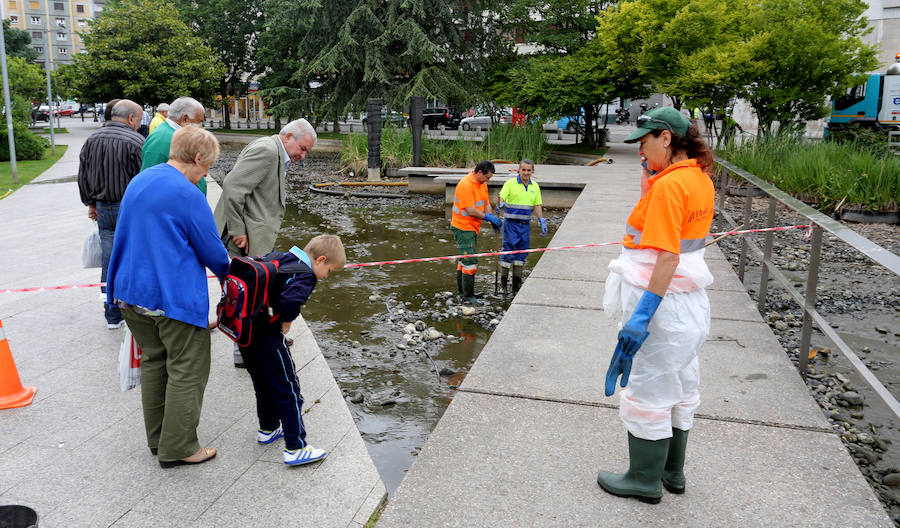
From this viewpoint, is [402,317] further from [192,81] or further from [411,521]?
[192,81]

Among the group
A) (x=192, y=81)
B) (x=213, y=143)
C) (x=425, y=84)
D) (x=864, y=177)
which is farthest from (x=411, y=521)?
(x=192, y=81)

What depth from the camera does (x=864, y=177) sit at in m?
11.9

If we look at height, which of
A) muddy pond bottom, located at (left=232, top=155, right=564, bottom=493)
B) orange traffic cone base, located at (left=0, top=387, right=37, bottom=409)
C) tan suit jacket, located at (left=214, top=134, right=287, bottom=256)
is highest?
tan suit jacket, located at (left=214, top=134, right=287, bottom=256)

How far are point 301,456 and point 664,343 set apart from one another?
6.09ft

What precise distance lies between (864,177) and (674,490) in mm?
10957

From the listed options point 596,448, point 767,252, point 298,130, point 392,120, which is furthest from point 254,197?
point 392,120

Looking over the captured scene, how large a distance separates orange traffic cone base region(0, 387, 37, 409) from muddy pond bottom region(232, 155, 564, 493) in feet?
6.06

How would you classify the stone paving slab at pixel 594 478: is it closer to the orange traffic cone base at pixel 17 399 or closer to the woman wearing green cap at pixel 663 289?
the woman wearing green cap at pixel 663 289

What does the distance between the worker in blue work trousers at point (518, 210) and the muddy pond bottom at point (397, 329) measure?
0.49 m

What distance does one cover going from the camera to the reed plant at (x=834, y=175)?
11.7m

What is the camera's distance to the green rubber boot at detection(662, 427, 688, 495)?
3.00 m

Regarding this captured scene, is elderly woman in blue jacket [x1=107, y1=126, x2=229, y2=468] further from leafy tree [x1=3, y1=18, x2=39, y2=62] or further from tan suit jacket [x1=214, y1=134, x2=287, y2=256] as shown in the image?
leafy tree [x1=3, y1=18, x2=39, y2=62]

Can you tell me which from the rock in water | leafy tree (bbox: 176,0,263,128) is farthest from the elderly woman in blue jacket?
leafy tree (bbox: 176,0,263,128)

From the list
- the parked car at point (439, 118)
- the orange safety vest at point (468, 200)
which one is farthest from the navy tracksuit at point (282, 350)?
the parked car at point (439, 118)
